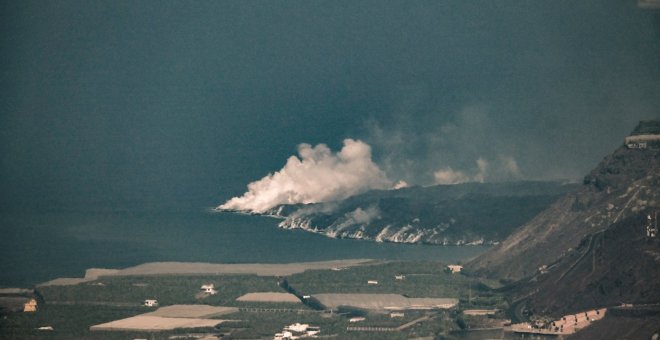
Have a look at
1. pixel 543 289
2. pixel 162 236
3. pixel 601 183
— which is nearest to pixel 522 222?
pixel 601 183

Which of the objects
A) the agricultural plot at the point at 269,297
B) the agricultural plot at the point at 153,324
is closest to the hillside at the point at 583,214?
the agricultural plot at the point at 269,297

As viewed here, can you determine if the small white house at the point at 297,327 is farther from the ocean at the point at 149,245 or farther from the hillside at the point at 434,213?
the hillside at the point at 434,213

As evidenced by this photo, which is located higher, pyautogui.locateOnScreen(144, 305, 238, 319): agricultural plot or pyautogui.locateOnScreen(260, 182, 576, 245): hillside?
pyautogui.locateOnScreen(260, 182, 576, 245): hillside

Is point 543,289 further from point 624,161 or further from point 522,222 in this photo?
point 522,222

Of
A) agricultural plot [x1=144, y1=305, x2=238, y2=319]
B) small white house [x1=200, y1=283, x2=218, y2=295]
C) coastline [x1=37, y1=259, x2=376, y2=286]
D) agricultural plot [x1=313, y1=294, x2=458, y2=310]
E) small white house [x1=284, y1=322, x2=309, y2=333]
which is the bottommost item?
small white house [x1=284, y1=322, x2=309, y2=333]

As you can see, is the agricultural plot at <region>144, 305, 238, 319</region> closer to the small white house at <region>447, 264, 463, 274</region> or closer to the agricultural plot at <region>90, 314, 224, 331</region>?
the agricultural plot at <region>90, 314, 224, 331</region>

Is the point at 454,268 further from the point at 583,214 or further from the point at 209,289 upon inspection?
the point at 209,289

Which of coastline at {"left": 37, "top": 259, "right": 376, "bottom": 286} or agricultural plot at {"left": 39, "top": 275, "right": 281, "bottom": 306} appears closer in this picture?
agricultural plot at {"left": 39, "top": 275, "right": 281, "bottom": 306}

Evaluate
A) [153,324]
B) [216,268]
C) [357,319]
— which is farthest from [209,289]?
[153,324]

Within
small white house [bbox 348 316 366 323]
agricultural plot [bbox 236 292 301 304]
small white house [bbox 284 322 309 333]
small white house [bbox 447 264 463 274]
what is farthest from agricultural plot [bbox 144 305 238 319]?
small white house [bbox 447 264 463 274]
